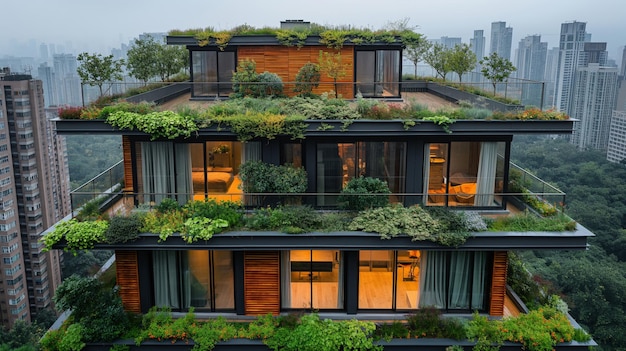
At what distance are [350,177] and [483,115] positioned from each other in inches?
178

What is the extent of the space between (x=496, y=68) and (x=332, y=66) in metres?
5.74

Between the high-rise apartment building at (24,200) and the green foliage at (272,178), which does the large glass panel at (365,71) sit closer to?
the green foliage at (272,178)

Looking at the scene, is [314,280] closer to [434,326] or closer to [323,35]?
[434,326]

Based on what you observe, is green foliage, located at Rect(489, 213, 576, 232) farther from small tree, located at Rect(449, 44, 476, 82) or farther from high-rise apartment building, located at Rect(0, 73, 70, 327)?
high-rise apartment building, located at Rect(0, 73, 70, 327)

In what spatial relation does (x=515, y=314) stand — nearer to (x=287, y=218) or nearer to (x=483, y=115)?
(x=483, y=115)

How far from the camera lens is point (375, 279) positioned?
1688cm

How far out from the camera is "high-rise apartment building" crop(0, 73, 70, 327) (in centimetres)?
5691

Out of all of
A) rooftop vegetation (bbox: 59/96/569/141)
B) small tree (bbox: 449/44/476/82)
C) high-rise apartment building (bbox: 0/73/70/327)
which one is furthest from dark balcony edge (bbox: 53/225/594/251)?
high-rise apartment building (bbox: 0/73/70/327)

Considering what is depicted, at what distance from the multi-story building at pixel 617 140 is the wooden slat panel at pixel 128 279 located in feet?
247

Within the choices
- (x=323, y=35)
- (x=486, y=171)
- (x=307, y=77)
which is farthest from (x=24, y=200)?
(x=486, y=171)

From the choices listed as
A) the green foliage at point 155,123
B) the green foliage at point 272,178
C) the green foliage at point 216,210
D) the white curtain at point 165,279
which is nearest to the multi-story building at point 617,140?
the green foliage at point 272,178

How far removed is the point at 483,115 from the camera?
15914 millimetres

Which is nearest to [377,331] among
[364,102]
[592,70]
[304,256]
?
[304,256]

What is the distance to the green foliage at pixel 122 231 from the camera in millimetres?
14977
